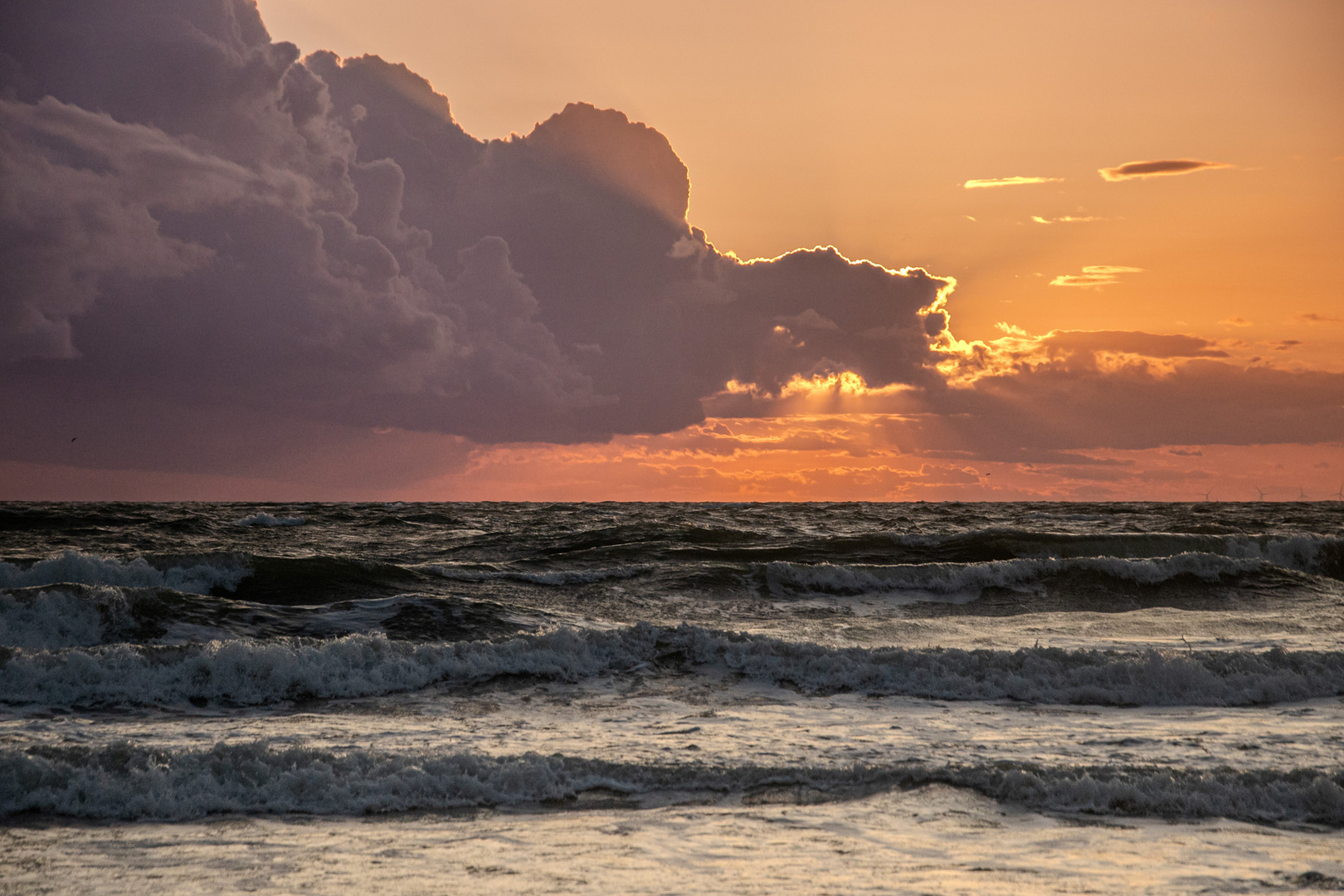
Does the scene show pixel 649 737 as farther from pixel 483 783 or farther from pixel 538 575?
pixel 538 575

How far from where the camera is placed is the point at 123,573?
17.8 m

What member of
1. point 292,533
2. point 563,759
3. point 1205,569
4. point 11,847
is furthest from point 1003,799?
point 292,533

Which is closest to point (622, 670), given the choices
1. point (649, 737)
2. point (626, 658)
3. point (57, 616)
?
point (626, 658)

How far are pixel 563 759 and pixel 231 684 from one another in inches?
195

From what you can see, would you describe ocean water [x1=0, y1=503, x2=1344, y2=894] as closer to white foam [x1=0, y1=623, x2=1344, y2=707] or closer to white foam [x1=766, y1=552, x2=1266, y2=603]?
white foam [x1=0, y1=623, x2=1344, y2=707]

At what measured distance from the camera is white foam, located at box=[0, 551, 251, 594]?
17297mm

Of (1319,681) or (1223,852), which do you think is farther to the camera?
(1319,681)

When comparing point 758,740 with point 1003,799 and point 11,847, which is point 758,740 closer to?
point 1003,799

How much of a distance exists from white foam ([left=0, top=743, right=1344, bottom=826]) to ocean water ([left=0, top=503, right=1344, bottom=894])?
0.09 ft

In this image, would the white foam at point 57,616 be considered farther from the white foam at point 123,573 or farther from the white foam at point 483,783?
the white foam at point 483,783

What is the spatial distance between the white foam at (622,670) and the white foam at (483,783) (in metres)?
2.73

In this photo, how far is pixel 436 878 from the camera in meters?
5.56

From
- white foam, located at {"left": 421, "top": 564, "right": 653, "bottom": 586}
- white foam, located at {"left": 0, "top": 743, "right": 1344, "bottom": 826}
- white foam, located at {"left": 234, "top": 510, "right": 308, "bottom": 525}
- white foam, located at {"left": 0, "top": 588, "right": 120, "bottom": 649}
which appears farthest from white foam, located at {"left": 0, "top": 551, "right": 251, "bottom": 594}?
white foam, located at {"left": 234, "top": 510, "right": 308, "bottom": 525}

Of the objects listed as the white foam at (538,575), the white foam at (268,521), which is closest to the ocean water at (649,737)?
the white foam at (538,575)
